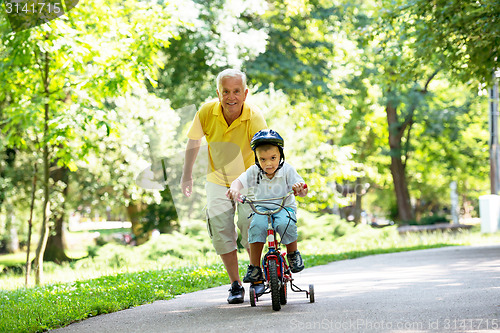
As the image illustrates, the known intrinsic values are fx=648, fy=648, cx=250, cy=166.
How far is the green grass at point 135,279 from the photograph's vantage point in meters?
5.86

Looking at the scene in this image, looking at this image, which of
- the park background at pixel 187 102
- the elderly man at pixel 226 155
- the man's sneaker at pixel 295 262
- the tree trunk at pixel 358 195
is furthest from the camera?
the tree trunk at pixel 358 195

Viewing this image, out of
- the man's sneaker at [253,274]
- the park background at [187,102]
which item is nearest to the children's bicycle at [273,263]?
the man's sneaker at [253,274]

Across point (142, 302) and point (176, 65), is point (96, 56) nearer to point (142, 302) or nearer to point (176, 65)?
point (142, 302)

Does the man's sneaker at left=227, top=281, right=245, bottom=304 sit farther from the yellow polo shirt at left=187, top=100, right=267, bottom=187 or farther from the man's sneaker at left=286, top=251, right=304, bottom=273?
the yellow polo shirt at left=187, top=100, right=267, bottom=187

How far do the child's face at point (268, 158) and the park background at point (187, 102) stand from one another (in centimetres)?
346

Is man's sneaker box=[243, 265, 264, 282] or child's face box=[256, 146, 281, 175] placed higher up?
child's face box=[256, 146, 281, 175]

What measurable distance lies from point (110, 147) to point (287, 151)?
228 inches

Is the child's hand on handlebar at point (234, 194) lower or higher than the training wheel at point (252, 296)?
higher

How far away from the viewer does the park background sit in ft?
35.6

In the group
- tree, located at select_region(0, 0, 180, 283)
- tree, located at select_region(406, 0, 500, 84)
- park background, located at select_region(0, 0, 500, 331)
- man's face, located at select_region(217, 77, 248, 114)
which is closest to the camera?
man's face, located at select_region(217, 77, 248, 114)

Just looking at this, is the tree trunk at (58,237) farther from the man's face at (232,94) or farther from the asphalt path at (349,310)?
the man's face at (232,94)

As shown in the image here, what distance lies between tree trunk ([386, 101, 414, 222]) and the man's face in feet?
84.7

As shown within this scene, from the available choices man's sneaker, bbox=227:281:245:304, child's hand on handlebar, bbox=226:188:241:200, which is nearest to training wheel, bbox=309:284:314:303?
man's sneaker, bbox=227:281:245:304

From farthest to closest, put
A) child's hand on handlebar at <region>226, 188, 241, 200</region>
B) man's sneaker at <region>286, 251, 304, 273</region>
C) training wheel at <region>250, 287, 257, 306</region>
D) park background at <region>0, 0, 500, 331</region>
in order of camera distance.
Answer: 1. park background at <region>0, 0, 500, 331</region>
2. training wheel at <region>250, 287, 257, 306</region>
3. man's sneaker at <region>286, 251, 304, 273</region>
4. child's hand on handlebar at <region>226, 188, 241, 200</region>
